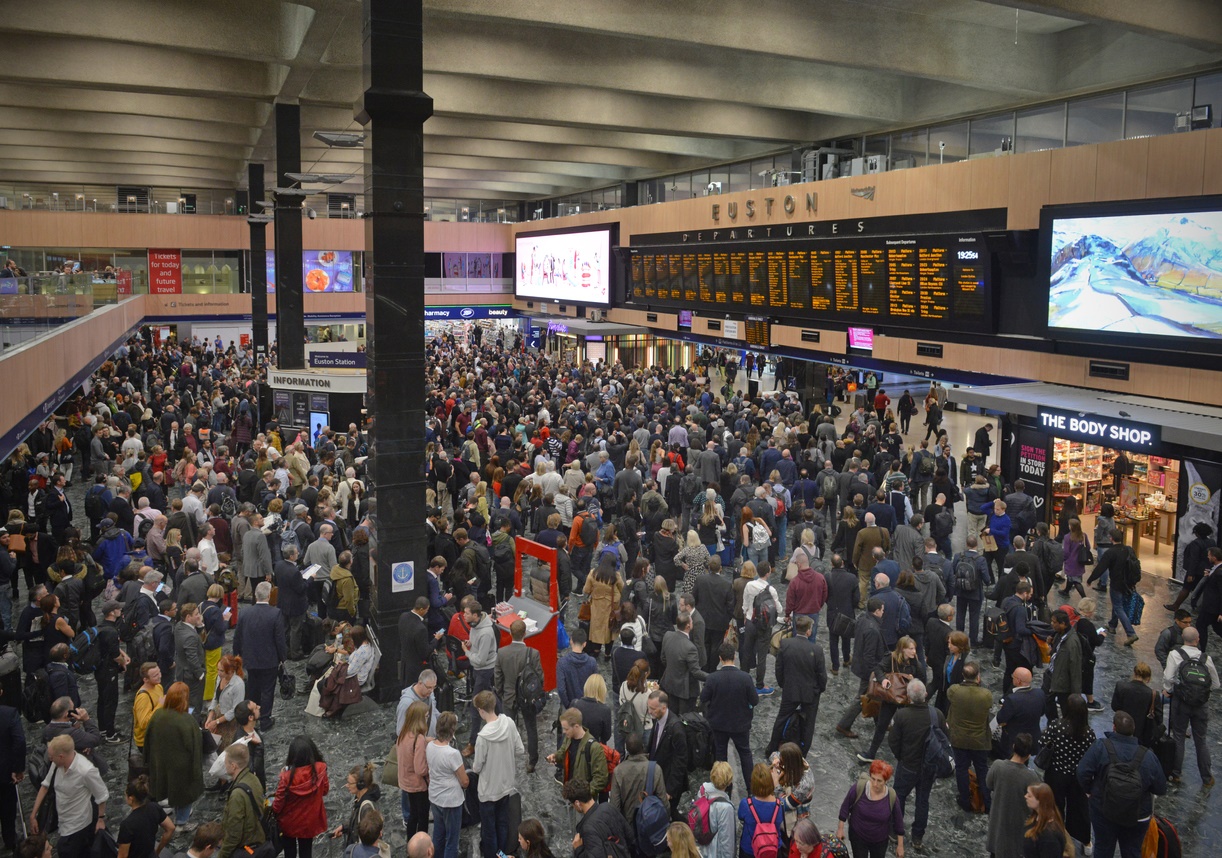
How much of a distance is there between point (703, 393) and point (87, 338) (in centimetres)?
1381

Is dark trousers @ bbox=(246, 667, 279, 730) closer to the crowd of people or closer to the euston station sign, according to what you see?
the crowd of people

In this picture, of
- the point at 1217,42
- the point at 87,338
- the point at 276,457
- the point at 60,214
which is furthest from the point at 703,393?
the point at 60,214

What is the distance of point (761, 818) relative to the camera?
5.74 metres

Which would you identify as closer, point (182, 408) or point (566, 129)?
point (182, 408)

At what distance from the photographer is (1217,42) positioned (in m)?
12.6

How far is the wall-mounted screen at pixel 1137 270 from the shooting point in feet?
40.0

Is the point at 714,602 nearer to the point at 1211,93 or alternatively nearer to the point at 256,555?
the point at 256,555

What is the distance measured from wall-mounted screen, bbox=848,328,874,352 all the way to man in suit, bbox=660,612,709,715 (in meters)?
12.4

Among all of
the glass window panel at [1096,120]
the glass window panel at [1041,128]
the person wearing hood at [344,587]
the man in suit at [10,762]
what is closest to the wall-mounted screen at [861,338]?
the glass window panel at [1041,128]

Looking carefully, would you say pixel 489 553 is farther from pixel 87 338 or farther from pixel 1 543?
pixel 87 338

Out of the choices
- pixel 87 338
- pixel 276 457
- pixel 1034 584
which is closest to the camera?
pixel 1034 584

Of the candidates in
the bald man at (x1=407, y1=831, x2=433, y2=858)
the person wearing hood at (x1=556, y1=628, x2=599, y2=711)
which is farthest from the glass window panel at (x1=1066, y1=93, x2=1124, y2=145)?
the bald man at (x1=407, y1=831, x2=433, y2=858)

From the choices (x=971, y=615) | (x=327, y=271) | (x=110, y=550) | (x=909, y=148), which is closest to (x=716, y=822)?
(x=971, y=615)

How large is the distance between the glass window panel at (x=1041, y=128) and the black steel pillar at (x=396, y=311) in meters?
12.1
